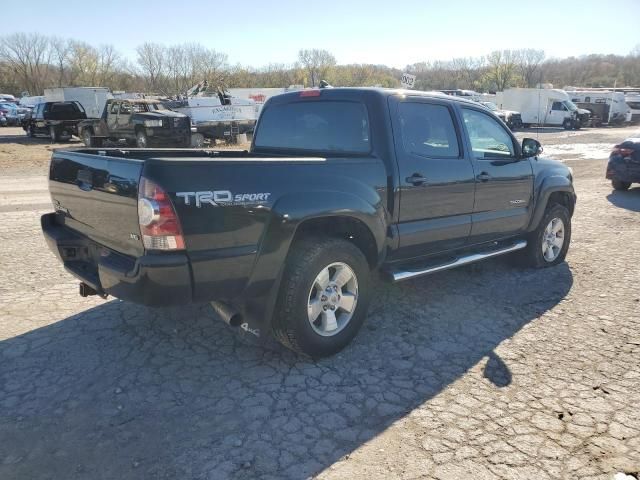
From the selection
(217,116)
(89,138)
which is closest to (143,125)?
(217,116)

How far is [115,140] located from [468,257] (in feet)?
56.6

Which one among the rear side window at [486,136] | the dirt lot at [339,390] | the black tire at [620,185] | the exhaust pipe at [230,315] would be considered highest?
the rear side window at [486,136]

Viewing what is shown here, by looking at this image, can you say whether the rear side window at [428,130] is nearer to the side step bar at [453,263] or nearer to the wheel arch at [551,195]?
the side step bar at [453,263]

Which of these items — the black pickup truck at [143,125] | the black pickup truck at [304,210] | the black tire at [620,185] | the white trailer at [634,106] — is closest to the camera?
the black pickup truck at [304,210]

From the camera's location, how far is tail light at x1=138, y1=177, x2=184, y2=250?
2.73 m

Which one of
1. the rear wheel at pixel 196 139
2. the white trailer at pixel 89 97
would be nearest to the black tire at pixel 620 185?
the rear wheel at pixel 196 139

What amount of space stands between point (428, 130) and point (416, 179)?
1.84ft

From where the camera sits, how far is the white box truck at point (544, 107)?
3519 cm

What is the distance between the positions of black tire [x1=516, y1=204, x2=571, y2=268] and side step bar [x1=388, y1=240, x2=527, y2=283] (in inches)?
8.4

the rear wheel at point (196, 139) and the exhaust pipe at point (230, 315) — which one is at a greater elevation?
the exhaust pipe at point (230, 315)

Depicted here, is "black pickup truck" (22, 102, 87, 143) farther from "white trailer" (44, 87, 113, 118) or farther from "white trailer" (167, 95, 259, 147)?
"white trailer" (44, 87, 113, 118)

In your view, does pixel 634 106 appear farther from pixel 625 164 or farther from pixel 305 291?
A: pixel 305 291

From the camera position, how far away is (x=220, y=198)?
289 centimetres

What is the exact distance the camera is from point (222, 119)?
1975cm
